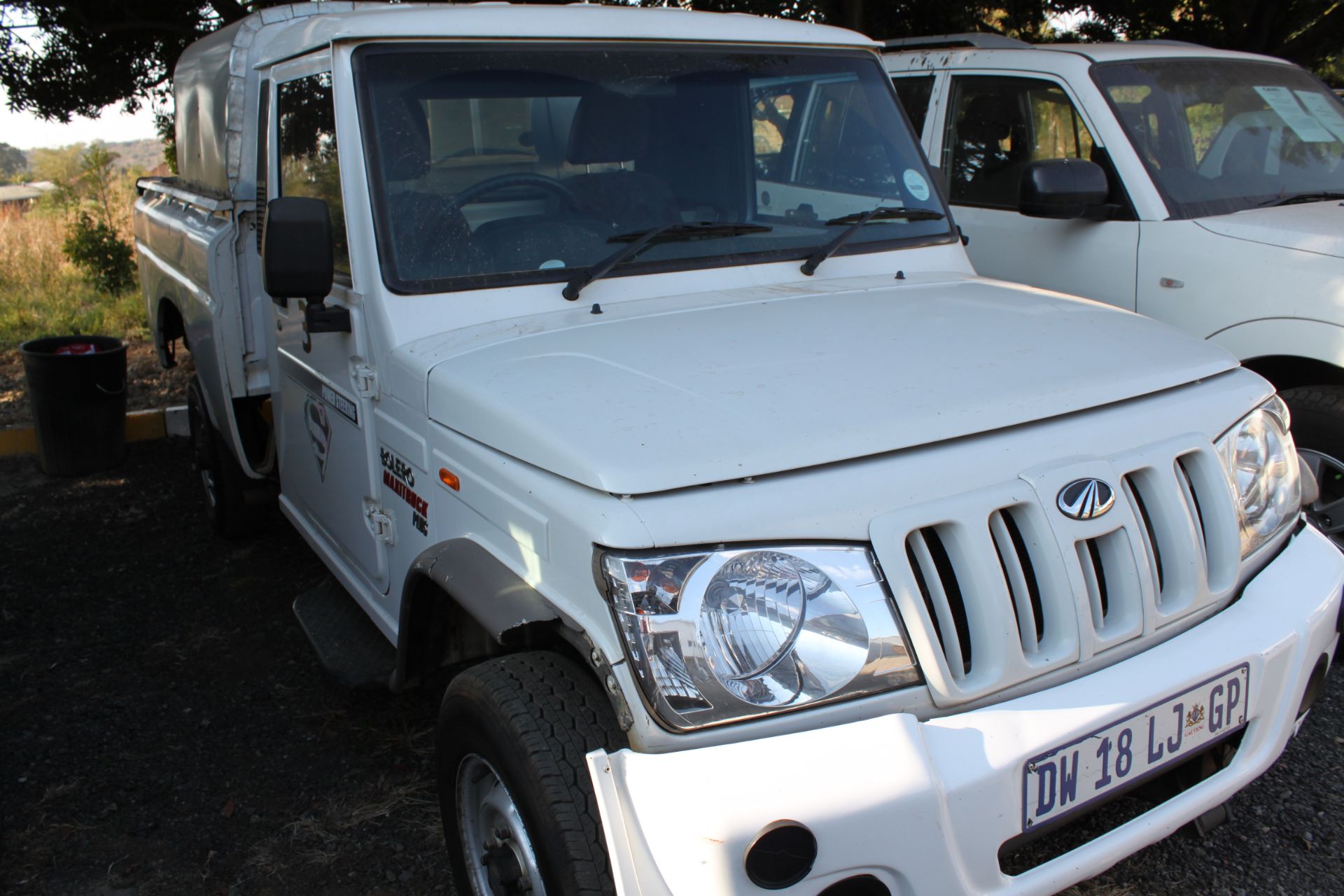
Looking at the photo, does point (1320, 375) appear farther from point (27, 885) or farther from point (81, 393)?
point (81, 393)

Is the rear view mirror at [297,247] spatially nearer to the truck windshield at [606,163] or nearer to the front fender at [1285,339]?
the truck windshield at [606,163]

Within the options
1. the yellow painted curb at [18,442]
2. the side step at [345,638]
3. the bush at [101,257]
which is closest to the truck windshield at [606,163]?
the side step at [345,638]

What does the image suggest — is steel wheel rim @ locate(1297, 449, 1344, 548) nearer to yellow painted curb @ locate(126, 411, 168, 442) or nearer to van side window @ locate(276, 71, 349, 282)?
van side window @ locate(276, 71, 349, 282)

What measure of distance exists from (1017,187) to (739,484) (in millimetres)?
3419

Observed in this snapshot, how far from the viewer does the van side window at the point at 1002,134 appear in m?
4.50

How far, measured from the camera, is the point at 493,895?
2219 mm

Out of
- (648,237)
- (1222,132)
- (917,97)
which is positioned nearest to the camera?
(648,237)

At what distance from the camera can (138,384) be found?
8.07 metres

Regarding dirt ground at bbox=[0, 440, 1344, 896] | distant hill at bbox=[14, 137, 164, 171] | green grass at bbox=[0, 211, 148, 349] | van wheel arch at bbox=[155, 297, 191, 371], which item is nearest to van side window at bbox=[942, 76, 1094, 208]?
dirt ground at bbox=[0, 440, 1344, 896]

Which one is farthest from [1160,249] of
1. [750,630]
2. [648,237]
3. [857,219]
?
[750,630]

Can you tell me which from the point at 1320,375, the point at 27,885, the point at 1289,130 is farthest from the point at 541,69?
the point at 1289,130

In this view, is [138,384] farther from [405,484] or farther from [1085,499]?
[1085,499]

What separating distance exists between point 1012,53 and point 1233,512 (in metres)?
3.19

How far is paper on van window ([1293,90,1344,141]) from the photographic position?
4.64 m
